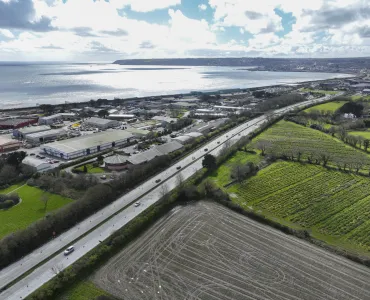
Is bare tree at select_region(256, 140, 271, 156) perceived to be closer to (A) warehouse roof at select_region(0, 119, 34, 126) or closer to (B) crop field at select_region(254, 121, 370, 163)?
(B) crop field at select_region(254, 121, 370, 163)

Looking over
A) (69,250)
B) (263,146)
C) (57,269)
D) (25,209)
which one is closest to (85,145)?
(25,209)

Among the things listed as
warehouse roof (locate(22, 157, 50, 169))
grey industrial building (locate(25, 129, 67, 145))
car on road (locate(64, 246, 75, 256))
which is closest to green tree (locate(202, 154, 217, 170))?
warehouse roof (locate(22, 157, 50, 169))

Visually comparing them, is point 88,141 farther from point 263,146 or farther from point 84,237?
point 84,237

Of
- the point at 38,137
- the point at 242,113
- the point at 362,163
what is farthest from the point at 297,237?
the point at 242,113

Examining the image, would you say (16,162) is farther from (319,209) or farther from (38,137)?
(319,209)

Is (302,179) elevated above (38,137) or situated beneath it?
situated beneath

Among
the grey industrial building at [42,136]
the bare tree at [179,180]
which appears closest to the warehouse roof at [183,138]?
the bare tree at [179,180]
